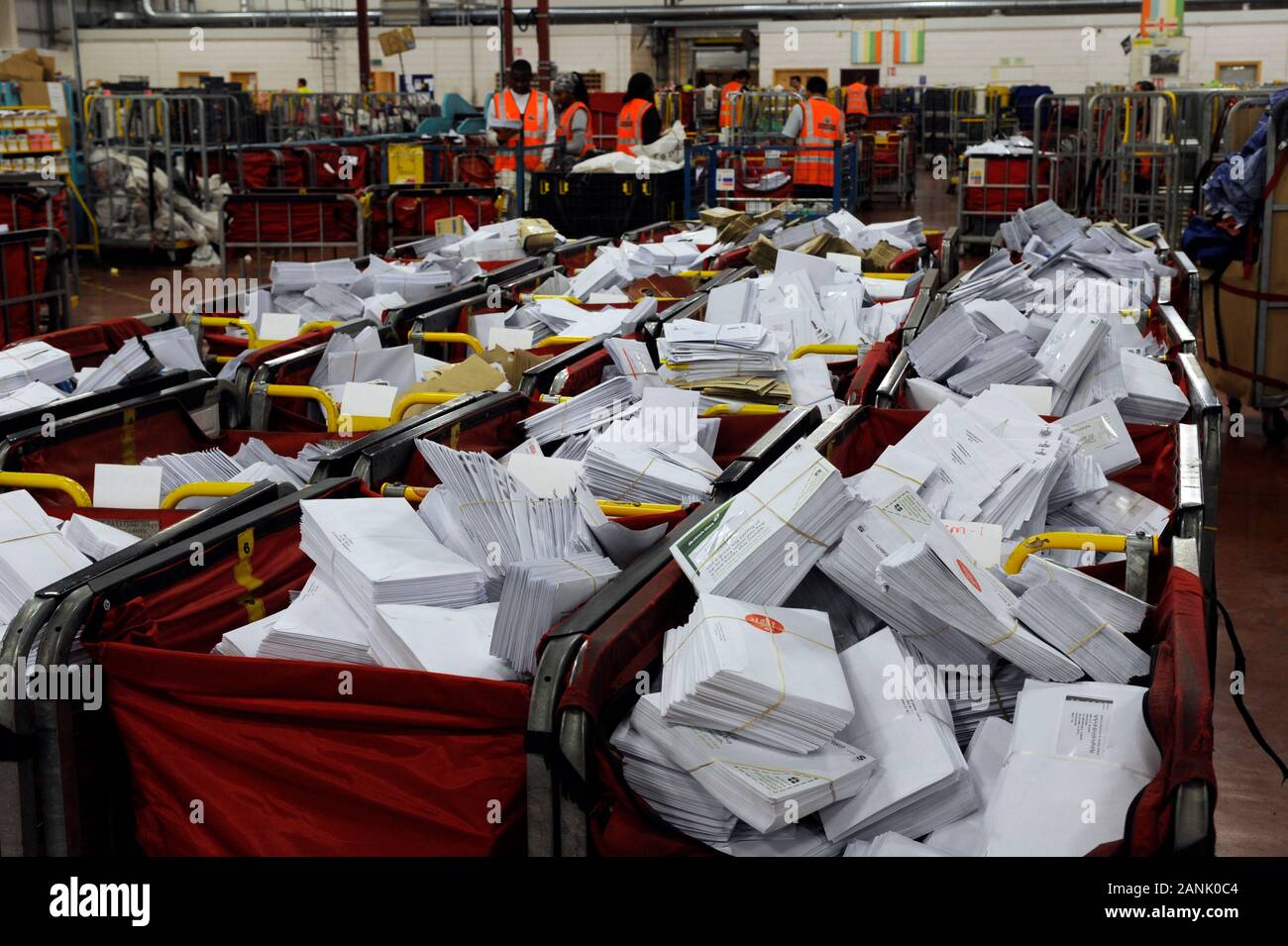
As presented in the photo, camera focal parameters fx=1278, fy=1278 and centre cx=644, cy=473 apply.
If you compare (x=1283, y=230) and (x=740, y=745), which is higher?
(x=1283, y=230)

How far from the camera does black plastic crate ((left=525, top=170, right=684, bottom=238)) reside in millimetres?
9477

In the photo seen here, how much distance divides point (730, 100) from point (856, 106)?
8.11 metres

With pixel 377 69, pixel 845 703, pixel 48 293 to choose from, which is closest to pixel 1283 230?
pixel 845 703

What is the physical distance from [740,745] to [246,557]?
1126mm

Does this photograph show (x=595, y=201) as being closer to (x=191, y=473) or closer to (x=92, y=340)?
(x=92, y=340)

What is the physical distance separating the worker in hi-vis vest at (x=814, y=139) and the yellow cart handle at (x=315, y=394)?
6748 mm

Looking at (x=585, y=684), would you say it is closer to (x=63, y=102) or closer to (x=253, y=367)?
(x=253, y=367)

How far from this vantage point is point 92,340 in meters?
5.09

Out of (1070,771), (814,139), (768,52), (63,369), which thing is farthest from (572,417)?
(768,52)

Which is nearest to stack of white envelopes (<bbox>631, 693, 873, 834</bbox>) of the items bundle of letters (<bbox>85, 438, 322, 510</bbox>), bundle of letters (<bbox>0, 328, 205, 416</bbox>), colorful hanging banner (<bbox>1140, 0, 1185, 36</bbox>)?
bundle of letters (<bbox>85, 438, 322, 510</bbox>)

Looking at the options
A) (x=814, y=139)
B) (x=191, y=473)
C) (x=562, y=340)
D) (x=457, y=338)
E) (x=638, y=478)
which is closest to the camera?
(x=638, y=478)

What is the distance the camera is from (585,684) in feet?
6.20

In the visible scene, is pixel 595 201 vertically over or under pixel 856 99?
under
